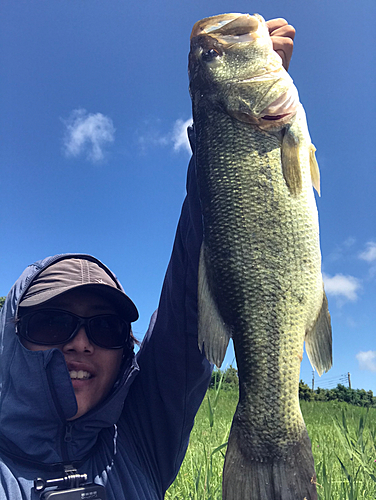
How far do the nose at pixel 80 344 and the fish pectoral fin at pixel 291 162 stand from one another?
129cm

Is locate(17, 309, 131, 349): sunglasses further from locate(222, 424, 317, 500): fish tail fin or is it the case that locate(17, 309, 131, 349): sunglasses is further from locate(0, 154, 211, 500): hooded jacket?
locate(222, 424, 317, 500): fish tail fin

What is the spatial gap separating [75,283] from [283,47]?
1.57 metres

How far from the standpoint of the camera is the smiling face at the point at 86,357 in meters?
2.05

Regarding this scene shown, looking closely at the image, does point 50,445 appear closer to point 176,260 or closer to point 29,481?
point 29,481

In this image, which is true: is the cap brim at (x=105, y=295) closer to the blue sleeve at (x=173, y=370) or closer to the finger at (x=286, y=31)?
the blue sleeve at (x=173, y=370)

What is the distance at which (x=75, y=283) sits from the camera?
2.09 meters

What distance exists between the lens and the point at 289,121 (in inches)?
69.2

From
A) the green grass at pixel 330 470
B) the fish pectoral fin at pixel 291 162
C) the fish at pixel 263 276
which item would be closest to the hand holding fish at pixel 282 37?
the fish at pixel 263 276

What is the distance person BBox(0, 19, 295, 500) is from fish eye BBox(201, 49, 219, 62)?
30 cm

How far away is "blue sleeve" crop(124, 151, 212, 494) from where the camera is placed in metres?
1.88

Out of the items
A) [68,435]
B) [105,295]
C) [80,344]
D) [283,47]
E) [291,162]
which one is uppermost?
[283,47]

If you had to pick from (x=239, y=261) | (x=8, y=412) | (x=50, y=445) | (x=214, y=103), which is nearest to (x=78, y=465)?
(x=50, y=445)

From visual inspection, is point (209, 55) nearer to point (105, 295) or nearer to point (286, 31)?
point (286, 31)

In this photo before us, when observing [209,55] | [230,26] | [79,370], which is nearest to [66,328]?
[79,370]
